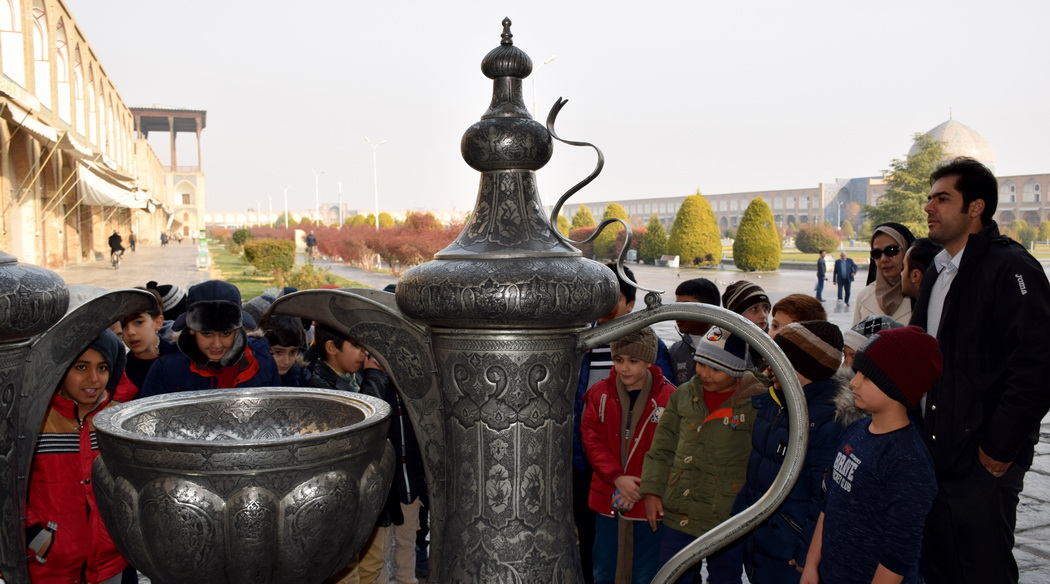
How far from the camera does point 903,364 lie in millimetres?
1945

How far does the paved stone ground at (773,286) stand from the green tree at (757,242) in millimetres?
752

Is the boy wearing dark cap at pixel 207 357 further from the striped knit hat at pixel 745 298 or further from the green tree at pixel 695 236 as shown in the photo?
the green tree at pixel 695 236

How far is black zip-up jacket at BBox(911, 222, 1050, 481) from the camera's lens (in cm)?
232

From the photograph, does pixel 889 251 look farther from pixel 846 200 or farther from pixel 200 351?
pixel 846 200

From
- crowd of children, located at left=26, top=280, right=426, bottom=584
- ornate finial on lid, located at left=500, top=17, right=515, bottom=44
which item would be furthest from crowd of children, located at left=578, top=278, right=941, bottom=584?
ornate finial on lid, located at left=500, top=17, right=515, bottom=44

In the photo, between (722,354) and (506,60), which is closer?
(506,60)

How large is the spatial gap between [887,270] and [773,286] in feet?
55.7

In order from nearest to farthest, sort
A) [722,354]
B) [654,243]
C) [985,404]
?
[985,404] → [722,354] → [654,243]

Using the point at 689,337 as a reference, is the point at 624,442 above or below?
below

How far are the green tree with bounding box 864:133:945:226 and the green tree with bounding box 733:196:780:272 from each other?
7.46 meters

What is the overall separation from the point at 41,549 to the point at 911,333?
8.04 feet

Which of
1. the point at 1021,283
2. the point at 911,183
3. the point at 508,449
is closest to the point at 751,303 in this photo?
the point at 1021,283

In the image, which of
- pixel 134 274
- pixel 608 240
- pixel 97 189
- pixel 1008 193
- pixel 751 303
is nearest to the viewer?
pixel 751 303

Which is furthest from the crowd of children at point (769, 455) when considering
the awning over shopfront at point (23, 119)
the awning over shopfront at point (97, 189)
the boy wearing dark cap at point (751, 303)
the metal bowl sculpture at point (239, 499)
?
the awning over shopfront at point (97, 189)
